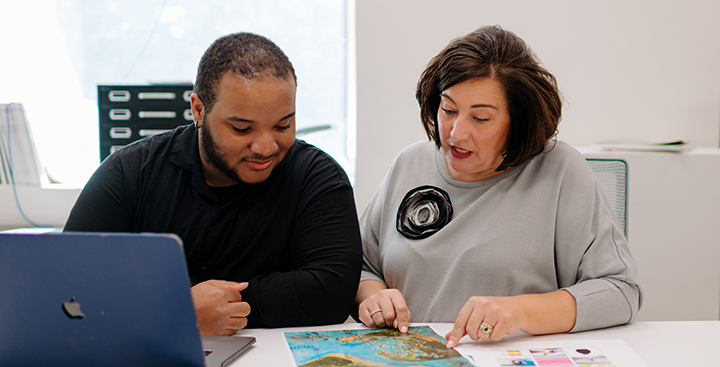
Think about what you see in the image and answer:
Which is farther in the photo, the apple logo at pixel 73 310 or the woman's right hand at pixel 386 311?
the woman's right hand at pixel 386 311

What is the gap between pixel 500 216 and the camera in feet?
3.93

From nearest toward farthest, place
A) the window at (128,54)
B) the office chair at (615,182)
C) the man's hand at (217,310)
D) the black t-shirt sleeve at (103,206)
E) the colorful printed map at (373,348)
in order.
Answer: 1. the colorful printed map at (373,348)
2. the man's hand at (217,310)
3. the black t-shirt sleeve at (103,206)
4. the office chair at (615,182)
5. the window at (128,54)

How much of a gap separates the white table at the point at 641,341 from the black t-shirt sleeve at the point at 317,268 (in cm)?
3

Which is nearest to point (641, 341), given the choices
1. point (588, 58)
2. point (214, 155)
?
point (214, 155)

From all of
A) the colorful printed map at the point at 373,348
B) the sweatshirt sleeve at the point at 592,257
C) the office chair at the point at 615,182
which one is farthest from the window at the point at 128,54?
the colorful printed map at the point at 373,348

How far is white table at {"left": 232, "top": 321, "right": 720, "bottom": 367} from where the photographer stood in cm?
89

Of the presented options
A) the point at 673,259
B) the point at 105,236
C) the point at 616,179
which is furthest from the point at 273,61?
the point at 673,259

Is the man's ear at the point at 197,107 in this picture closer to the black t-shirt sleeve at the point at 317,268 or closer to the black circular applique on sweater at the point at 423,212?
the black t-shirt sleeve at the point at 317,268

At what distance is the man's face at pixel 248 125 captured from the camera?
1.02 m

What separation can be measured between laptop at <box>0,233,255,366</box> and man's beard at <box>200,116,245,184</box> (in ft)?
1.51

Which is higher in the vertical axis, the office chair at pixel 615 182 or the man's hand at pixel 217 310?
the office chair at pixel 615 182

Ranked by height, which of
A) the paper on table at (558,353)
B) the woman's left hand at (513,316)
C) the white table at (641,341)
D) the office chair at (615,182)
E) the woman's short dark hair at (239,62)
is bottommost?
the white table at (641,341)

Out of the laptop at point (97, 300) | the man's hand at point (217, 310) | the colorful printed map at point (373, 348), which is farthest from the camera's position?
the man's hand at point (217, 310)

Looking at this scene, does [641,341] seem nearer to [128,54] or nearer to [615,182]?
[615,182]
